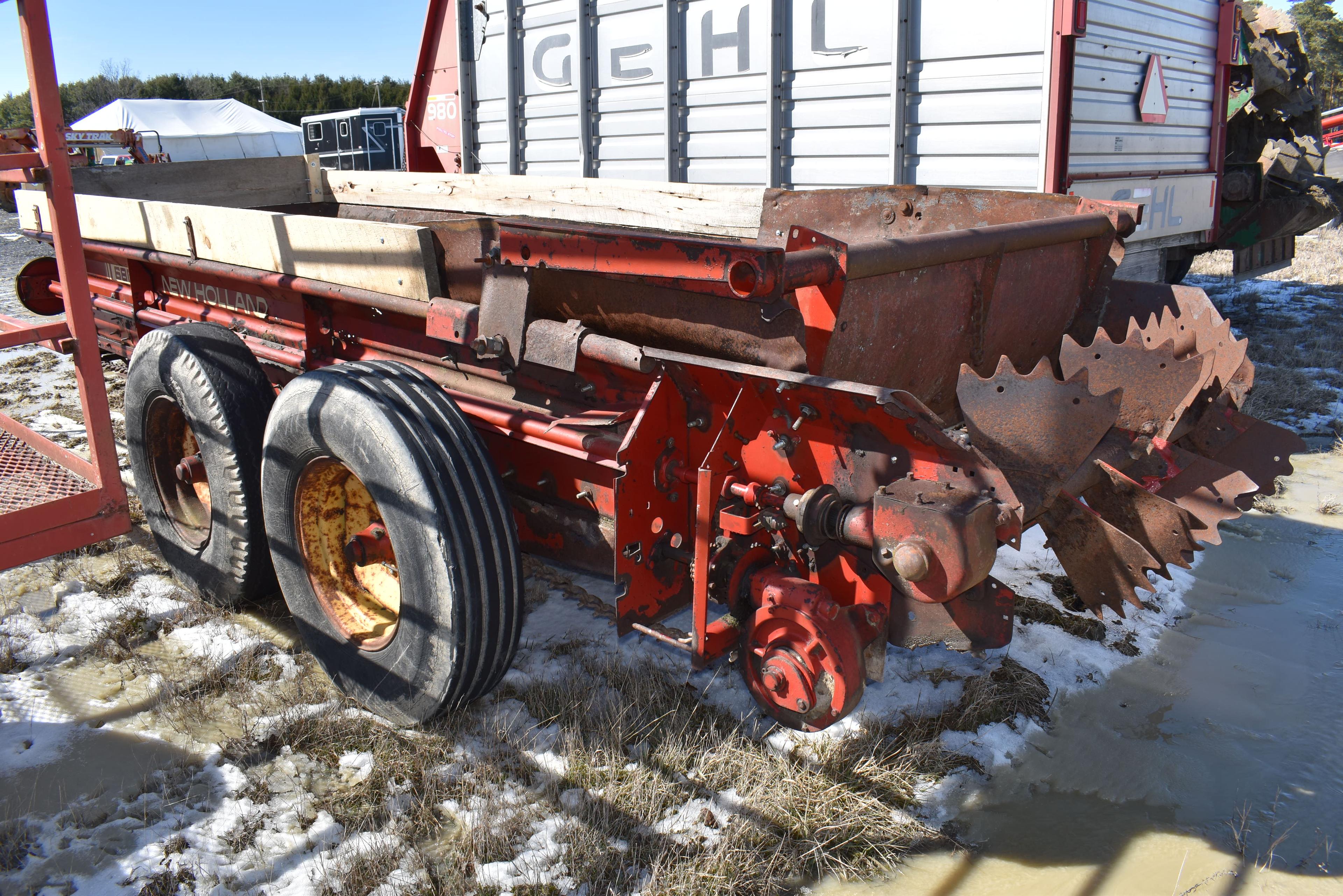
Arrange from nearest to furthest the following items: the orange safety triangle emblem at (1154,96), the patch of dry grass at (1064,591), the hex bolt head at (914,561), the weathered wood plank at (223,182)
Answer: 1. the hex bolt head at (914,561)
2. the patch of dry grass at (1064,591)
3. the weathered wood plank at (223,182)
4. the orange safety triangle emblem at (1154,96)

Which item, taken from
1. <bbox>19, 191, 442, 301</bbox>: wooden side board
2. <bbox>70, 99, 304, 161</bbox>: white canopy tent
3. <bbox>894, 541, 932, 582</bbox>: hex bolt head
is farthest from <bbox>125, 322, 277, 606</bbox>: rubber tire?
<bbox>70, 99, 304, 161</bbox>: white canopy tent

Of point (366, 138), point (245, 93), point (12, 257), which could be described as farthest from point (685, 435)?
point (245, 93)

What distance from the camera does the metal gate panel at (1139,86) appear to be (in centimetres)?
497

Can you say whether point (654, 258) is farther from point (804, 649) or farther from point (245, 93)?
point (245, 93)

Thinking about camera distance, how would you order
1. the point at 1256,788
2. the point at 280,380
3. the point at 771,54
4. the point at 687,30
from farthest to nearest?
the point at 687,30 → the point at 771,54 → the point at 280,380 → the point at 1256,788

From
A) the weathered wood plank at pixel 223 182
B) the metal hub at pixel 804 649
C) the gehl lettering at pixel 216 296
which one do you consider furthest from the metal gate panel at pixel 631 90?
the metal hub at pixel 804 649

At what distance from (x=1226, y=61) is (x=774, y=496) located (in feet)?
20.9

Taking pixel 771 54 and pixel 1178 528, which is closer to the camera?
pixel 1178 528

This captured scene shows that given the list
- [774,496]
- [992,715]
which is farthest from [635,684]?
[992,715]

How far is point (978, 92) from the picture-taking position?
497 cm

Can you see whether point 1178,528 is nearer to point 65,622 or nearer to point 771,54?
point 65,622

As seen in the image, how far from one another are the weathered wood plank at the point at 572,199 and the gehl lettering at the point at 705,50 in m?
1.80

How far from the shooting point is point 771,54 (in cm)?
573

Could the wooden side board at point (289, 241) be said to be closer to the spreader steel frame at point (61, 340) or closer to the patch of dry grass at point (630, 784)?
the spreader steel frame at point (61, 340)
